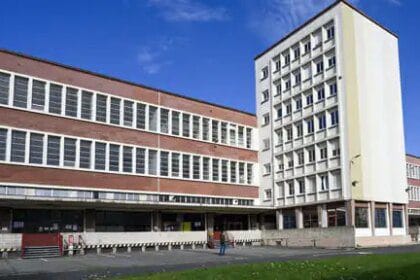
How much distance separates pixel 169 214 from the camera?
152ft

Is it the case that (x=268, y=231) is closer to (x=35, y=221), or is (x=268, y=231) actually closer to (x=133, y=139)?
(x=133, y=139)

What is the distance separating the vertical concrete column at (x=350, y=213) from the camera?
4431 centimetres

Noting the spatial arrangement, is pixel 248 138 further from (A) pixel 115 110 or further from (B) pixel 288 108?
(A) pixel 115 110

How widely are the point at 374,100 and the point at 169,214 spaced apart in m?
21.4

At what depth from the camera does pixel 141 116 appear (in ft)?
153

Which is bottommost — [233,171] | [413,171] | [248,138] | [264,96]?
[233,171]

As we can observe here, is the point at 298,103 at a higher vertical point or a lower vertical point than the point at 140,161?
higher

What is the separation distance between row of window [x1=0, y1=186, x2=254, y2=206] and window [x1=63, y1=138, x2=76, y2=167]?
2.14 m

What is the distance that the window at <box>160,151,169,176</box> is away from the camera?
154 ft

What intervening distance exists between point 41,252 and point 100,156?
33.8 feet

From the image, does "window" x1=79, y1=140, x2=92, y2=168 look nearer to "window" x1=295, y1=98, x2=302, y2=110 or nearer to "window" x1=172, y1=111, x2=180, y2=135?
"window" x1=172, y1=111, x2=180, y2=135

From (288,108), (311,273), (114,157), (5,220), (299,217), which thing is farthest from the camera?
(288,108)

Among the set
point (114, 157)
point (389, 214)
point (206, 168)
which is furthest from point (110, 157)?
point (389, 214)

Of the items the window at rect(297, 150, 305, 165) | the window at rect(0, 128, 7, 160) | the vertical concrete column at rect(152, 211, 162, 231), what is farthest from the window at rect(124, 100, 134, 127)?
the window at rect(297, 150, 305, 165)
